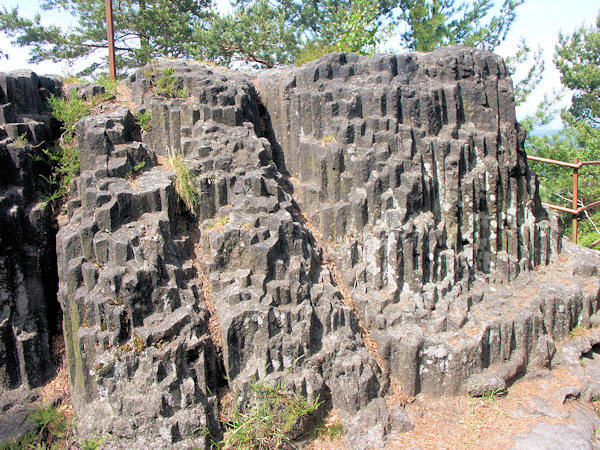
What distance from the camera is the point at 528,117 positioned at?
2044 centimetres

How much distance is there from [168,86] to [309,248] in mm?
3380

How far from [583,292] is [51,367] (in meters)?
7.51

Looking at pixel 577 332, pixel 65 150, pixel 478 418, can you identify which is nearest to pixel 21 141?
pixel 65 150

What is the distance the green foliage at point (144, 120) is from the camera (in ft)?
23.9

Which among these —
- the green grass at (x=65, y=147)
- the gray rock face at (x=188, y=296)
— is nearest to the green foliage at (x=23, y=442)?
the gray rock face at (x=188, y=296)

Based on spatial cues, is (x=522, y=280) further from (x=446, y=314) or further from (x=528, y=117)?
(x=528, y=117)

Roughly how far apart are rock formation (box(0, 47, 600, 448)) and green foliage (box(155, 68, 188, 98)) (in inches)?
2.0

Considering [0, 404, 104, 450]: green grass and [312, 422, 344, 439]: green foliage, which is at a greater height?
[0, 404, 104, 450]: green grass

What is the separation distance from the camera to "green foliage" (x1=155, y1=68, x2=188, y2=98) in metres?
7.55

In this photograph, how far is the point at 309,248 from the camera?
6.43 m

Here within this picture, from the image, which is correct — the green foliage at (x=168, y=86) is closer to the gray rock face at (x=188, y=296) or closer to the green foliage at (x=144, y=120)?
the green foliage at (x=144, y=120)

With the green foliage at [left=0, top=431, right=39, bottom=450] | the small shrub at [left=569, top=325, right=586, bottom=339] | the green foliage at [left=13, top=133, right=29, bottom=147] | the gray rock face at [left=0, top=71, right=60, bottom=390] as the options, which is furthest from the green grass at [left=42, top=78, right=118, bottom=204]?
the small shrub at [left=569, top=325, right=586, bottom=339]

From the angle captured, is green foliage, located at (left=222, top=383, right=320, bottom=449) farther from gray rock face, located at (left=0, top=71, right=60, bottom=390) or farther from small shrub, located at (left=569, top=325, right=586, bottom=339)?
small shrub, located at (left=569, top=325, right=586, bottom=339)

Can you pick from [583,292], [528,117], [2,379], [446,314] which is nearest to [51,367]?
[2,379]
